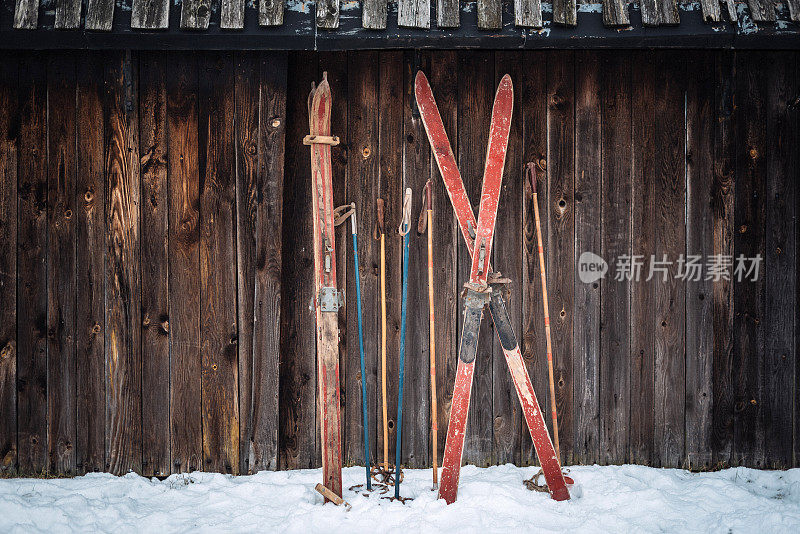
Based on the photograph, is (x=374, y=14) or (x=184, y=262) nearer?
(x=374, y=14)

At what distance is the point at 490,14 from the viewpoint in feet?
7.83

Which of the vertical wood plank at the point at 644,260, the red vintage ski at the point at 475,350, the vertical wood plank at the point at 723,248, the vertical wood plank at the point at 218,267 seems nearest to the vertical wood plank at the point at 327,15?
the vertical wood plank at the point at 218,267

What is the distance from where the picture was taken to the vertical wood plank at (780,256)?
2.88 m

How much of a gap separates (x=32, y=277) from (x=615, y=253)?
3.28 metres

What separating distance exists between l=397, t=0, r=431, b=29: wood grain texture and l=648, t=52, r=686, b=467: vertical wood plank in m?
1.44

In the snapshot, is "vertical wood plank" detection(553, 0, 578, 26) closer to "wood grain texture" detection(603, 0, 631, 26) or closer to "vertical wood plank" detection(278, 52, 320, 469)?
"wood grain texture" detection(603, 0, 631, 26)

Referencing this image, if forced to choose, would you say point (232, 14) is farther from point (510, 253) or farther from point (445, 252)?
point (510, 253)

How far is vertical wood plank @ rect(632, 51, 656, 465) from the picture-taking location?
285cm

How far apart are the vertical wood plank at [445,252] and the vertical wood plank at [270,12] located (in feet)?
2.86

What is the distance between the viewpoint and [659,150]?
9.37 feet

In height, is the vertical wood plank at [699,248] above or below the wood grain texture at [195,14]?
below

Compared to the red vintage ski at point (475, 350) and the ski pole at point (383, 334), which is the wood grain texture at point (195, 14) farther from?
the red vintage ski at point (475, 350)

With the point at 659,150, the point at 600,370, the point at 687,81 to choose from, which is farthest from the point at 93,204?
the point at 687,81

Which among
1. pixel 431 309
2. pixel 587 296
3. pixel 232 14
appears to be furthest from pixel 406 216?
pixel 232 14
